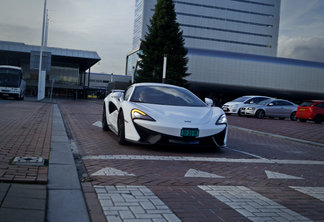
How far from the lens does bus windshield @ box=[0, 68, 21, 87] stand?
31047mm

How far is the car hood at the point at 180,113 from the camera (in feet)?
19.8

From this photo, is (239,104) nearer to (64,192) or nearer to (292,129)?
(292,129)

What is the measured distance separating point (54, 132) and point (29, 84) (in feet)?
200

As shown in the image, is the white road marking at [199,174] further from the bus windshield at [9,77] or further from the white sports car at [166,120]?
the bus windshield at [9,77]

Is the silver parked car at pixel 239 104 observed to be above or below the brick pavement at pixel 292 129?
above

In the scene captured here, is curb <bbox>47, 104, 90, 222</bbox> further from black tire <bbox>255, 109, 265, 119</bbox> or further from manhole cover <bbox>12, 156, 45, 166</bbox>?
black tire <bbox>255, 109, 265, 119</bbox>

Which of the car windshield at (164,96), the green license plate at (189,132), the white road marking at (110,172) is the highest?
the car windshield at (164,96)

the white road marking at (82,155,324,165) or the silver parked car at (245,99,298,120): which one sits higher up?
the silver parked car at (245,99,298,120)

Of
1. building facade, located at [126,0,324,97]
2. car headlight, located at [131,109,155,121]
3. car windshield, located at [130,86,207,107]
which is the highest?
building facade, located at [126,0,324,97]

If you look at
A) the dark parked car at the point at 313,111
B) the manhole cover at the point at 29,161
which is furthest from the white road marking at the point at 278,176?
the dark parked car at the point at 313,111

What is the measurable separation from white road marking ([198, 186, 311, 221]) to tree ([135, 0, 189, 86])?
35.7 meters

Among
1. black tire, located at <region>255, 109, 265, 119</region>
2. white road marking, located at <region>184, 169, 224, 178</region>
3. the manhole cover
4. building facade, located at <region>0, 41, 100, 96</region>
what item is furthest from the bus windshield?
white road marking, located at <region>184, 169, 224, 178</region>

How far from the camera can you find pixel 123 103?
6.81 m

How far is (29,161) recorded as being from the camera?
443 centimetres
